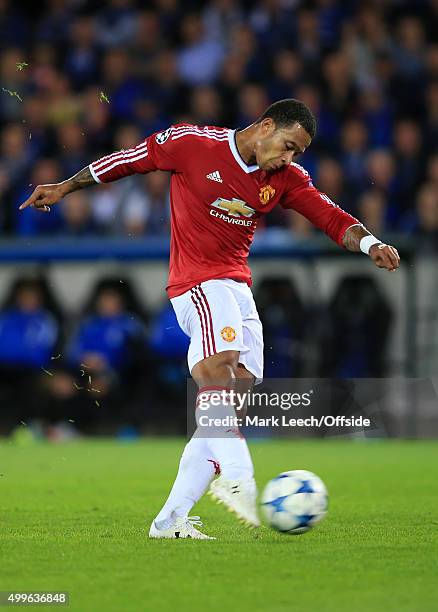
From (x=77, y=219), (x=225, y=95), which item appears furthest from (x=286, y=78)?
(x=77, y=219)

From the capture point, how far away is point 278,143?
6.32 m

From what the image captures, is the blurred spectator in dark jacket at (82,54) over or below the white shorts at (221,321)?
over

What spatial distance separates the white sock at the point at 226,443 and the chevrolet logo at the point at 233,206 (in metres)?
0.96

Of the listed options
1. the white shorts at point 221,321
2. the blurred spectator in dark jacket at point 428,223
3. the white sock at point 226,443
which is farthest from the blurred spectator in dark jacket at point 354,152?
the white sock at point 226,443

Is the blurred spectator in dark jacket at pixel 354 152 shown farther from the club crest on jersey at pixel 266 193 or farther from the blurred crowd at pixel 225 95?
the club crest on jersey at pixel 266 193

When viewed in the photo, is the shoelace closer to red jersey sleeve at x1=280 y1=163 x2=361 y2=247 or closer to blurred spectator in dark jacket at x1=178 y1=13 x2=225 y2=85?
red jersey sleeve at x1=280 y1=163 x2=361 y2=247

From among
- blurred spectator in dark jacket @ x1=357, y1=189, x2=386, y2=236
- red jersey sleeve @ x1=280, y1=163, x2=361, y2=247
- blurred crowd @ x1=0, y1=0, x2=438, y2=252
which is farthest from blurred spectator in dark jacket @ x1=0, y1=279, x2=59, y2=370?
red jersey sleeve @ x1=280, y1=163, x2=361, y2=247

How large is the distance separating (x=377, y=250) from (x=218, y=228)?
830 mm

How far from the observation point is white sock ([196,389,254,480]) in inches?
234

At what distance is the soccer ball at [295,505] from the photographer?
6199 mm

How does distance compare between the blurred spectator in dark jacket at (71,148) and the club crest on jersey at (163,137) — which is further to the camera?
the blurred spectator in dark jacket at (71,148)

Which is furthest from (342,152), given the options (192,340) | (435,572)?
(435,572)

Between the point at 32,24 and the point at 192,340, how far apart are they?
14.5m

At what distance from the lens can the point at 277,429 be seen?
14414 millimetres
